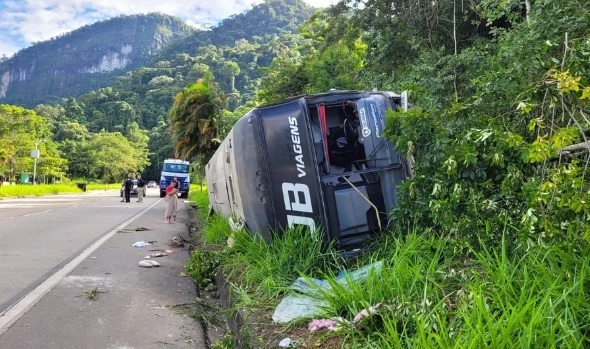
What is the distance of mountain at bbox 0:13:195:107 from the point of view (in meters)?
172

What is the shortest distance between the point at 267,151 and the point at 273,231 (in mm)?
933

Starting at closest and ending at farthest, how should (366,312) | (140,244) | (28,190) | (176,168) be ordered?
1. (366,312)
2. (140,244)
3. (28,190)
4. (176,168)

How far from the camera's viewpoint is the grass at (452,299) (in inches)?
90.9

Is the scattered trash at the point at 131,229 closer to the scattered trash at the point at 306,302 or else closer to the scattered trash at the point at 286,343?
the scattered trash at the point at 306,302

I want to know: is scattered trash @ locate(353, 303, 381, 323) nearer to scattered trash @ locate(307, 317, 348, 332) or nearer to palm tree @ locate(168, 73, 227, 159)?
scattered trash @ locate(307, 317, 348, 332)

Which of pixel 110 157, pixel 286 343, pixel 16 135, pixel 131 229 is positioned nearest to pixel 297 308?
pixel 286 343

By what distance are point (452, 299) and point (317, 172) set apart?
2317 millimetres

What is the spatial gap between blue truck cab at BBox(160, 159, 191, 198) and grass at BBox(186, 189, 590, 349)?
30.1 m

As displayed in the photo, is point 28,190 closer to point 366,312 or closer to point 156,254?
point 156,254

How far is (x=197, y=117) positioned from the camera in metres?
19.3

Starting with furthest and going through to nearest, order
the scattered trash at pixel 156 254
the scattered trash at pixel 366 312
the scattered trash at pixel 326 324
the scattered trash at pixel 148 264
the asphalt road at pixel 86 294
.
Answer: the scattered trash at pixel 156 254
the scattered trash at pixel 148 264
the asphalt road at pixel 86 294
the scattered trash at pixel 326 324
the scattered trash at pixel 366 312

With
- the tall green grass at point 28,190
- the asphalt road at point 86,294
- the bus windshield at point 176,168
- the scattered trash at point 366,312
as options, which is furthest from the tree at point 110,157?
the scattered trash at point 366,312

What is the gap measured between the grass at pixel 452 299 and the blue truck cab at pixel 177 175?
3007 cm

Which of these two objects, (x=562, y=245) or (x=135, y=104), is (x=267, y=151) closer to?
(x=562, y=245)
